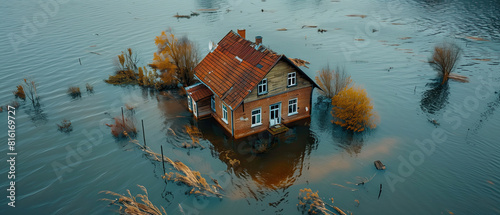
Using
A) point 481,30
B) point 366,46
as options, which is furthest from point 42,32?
point 481,30

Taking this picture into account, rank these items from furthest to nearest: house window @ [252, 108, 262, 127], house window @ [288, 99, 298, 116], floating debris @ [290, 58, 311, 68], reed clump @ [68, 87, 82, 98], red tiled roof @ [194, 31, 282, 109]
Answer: floating debris @ [290, 58, 311, 68] < reed clump @ [68, 87, 82, 98] < house window @ [288, 99, 298, 116] < house window @ [252, 108, 262, 127] < red tiled roof @ [194, 31, 282, 109]

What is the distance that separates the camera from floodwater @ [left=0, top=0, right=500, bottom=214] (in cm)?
2227

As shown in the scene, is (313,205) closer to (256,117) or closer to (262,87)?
(256,117)

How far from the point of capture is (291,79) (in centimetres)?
2788

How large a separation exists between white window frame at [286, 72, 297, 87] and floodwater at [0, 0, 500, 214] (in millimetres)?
4577

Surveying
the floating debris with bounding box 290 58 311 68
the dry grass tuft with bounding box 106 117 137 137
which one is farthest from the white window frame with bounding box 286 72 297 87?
the floating debris with bounding box 290 58 311 68

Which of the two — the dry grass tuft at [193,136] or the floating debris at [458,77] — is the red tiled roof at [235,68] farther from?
the floating debris at [458,77]

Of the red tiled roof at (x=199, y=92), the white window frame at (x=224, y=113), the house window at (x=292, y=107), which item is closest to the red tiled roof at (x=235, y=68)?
the red tiled roof at (x=199, y=92)

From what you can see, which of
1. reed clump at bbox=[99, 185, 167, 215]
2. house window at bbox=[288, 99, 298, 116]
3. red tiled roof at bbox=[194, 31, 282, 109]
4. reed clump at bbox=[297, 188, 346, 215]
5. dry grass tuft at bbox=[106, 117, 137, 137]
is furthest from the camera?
house window at bbox=[288, 99, 298, 116]

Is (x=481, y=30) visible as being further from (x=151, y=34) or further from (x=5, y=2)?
(x=5, y=2)

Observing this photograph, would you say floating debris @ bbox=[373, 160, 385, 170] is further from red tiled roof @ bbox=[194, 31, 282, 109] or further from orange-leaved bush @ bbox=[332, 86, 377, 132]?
red tiled roof @ bbox=[194, 31, 282, 109]

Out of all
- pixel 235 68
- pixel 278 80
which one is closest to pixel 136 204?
pixel 235 68

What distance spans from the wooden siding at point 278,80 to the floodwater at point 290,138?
4062 millimetres

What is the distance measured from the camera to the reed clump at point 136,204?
65.3ft
